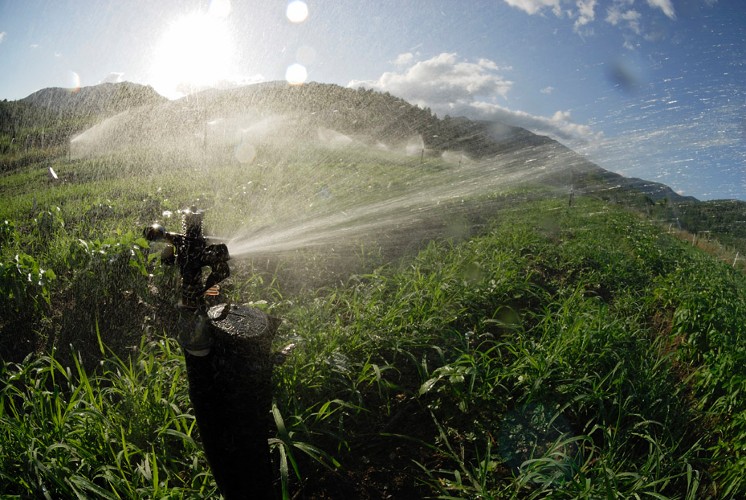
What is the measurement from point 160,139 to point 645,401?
12264mm

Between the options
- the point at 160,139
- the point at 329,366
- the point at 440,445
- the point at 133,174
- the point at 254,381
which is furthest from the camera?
the point at 160,139

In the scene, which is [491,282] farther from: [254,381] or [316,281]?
[254,381]

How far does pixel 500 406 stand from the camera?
223 cm

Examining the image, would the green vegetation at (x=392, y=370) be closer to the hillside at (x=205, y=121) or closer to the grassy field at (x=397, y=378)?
the grassy field at (x=397, y=378)

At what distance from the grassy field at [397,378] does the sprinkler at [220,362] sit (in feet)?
1.03

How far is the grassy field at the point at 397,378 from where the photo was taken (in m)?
1.67

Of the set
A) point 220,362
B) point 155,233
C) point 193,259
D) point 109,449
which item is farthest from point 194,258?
point 109,449

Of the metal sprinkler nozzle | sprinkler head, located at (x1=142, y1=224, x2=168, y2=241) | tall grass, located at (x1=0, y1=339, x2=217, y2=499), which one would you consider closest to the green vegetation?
tall grass, located at (x1=0, y1=339, x2=217, y2=499)

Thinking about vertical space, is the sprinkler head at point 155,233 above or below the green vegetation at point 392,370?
above

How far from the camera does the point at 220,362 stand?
1.15 metres

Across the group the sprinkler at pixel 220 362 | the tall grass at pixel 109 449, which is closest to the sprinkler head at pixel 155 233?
the sprinkler at pixel 220 362

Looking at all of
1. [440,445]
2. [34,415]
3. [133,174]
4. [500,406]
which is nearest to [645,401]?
[500,406]

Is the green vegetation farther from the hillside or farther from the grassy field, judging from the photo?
the hillside

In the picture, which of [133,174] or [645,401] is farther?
[133,174]
